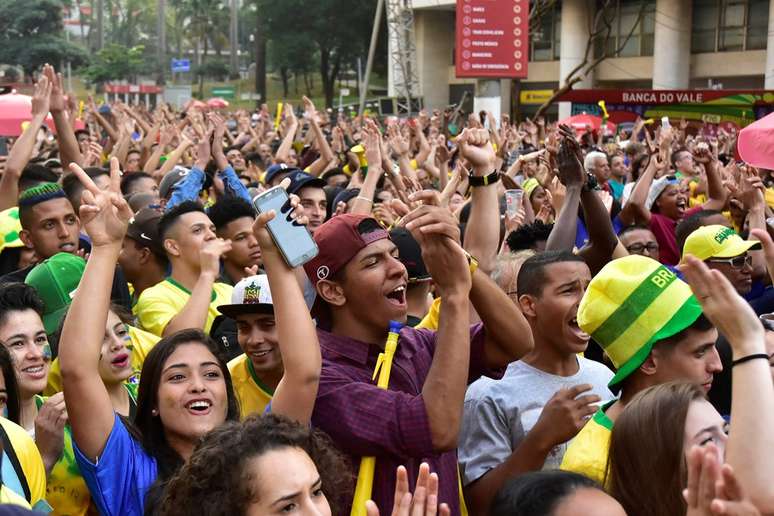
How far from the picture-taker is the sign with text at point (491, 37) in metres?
22.8

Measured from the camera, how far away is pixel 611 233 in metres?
5.79

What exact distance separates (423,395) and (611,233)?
2.98 m

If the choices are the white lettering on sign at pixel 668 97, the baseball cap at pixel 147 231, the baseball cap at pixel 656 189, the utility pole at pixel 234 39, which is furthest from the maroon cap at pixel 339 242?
the utility pole at pixel 234 39

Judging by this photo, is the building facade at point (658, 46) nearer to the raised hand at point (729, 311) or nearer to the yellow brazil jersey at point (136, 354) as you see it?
the yellow brazil jersey at point (136, 354)

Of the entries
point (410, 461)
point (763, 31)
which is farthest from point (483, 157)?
point (763, 31)

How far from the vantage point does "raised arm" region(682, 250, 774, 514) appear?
2418 millimetres

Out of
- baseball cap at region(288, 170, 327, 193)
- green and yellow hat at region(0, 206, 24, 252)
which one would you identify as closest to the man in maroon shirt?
green and yellow hat at region(0, 206, 24, 252)

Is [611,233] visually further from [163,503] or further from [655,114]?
[655,114]

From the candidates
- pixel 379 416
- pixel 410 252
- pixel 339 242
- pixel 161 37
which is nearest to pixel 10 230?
pixel 410 252

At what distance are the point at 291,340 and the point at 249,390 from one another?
1.41m

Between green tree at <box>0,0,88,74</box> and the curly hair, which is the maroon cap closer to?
the curly hair

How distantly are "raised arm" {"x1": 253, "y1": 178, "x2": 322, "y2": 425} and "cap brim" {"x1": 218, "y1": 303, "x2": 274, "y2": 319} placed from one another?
125 centimetres

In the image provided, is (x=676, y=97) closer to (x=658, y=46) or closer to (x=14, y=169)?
(x=658, y=46)

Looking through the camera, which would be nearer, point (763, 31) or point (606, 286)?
point (606, 286)
